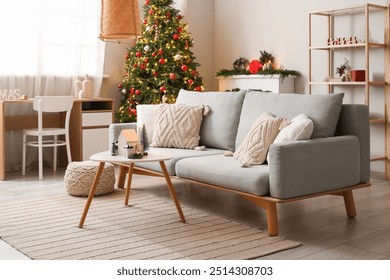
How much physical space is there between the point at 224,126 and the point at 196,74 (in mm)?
2201

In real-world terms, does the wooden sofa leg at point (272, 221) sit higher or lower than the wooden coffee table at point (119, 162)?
lower

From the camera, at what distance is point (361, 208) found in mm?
4309

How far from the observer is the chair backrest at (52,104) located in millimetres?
5645

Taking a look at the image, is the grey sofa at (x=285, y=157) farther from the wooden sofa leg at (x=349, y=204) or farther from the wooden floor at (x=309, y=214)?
the wooden floor at (x=309, y=214)

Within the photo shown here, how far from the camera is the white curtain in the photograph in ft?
19.9

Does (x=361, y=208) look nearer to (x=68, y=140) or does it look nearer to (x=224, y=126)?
(x=224, y=126)

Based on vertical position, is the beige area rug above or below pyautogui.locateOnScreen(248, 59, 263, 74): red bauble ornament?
below

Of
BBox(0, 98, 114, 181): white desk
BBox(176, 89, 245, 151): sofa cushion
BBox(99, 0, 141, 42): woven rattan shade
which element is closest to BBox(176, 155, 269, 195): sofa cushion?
BBox(176, 89, 245, 151): sofa cushion

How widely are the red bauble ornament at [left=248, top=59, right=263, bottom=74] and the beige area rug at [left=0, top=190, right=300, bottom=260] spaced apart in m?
2.65

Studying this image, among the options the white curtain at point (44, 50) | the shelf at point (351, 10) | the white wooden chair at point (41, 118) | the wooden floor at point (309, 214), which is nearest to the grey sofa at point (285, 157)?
the wooden floor at point (309, 214)

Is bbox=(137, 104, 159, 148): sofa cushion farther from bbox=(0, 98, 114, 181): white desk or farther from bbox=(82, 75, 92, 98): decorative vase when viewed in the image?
bbox=(82, 75, 92, 98): decorative vase

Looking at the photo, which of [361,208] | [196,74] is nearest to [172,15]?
[196,74]

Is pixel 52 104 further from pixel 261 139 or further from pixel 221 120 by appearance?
pixel 261 139

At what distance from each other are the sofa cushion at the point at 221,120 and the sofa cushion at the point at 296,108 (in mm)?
124
